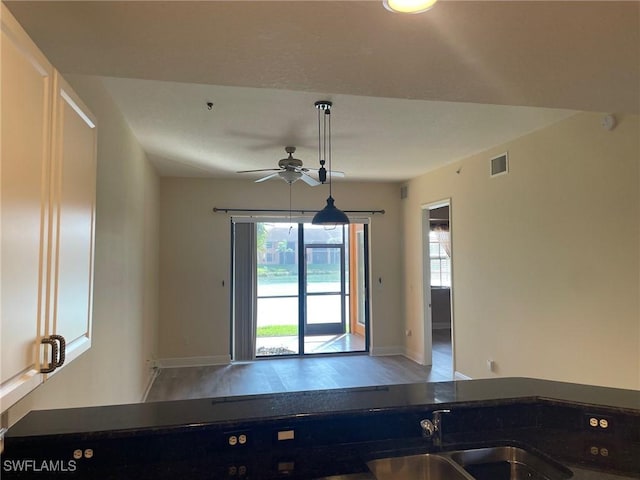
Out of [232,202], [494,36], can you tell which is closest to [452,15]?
[494,36]

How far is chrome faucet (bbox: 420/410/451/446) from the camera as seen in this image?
1.47 meters

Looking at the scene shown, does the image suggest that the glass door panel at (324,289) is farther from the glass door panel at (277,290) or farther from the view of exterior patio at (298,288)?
the glass door panel at (277,290)

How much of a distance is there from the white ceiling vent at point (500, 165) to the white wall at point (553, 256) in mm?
57

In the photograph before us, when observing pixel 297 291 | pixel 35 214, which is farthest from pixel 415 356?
pixel 35 214

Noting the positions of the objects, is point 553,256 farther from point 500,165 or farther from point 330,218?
point 330,218

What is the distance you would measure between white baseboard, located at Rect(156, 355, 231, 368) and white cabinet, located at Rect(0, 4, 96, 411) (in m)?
4.55

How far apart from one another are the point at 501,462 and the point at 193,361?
4978 mm

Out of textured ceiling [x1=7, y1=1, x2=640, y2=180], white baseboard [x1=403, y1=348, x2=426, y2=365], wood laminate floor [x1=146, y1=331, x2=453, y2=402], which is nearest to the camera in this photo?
textured ceiling [x1=7, y1=1, x2=640, y2=180]

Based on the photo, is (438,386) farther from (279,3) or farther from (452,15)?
(279,3)

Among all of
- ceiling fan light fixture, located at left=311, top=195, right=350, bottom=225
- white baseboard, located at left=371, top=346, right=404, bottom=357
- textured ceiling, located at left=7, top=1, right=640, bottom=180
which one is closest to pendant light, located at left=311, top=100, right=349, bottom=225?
ceiling fan light fixture, located at left=311, top=195, right=350, bottom=225

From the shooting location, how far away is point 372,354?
20.5ft

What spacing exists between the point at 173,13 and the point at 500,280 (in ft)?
12.6

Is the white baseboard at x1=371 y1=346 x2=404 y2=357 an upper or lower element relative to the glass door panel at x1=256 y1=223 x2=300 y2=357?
lower

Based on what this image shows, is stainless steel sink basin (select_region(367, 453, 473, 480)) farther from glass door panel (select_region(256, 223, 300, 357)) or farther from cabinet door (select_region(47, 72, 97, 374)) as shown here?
glass door panel (select_region(256, 223, 300, 357))
